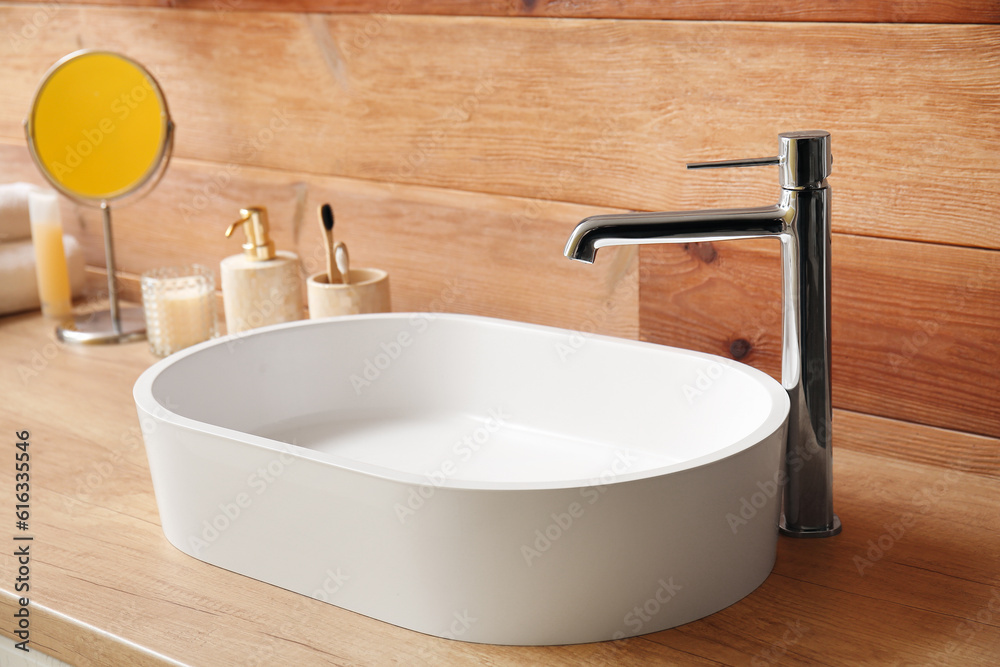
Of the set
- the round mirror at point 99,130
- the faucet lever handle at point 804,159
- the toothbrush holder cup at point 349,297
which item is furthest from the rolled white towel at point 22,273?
the faucet lever handle at point 804,159

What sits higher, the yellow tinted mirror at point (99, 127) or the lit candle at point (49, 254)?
the yellow tinted mirror at point (99, 127)

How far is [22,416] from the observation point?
3.45 feet

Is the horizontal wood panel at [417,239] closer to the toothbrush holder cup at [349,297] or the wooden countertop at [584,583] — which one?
the toothbrush holder cup at [349,297]

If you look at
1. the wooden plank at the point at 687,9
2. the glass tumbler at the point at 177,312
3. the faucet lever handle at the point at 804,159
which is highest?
the wooden plank at the point at 687,9

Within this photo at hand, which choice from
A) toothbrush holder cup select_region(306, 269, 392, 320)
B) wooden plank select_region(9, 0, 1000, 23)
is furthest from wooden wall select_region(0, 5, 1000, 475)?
toothbrush holder cup select_region(306, 269, 392, 320)

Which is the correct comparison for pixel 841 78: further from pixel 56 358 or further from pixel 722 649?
pixel 56 358

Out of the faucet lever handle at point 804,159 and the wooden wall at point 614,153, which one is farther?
the wooden wall at point 614,153

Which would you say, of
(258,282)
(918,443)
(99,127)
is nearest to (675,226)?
(918,443)

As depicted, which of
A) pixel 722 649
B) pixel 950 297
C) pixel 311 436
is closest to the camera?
pixel 722 649

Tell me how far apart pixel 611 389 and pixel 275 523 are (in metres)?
0.32

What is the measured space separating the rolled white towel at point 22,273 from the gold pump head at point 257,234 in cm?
36

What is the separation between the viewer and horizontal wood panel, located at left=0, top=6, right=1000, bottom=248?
0.82 metres

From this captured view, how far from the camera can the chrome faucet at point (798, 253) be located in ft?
2.32

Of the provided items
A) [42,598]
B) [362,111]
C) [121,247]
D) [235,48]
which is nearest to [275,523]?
[42,598]
